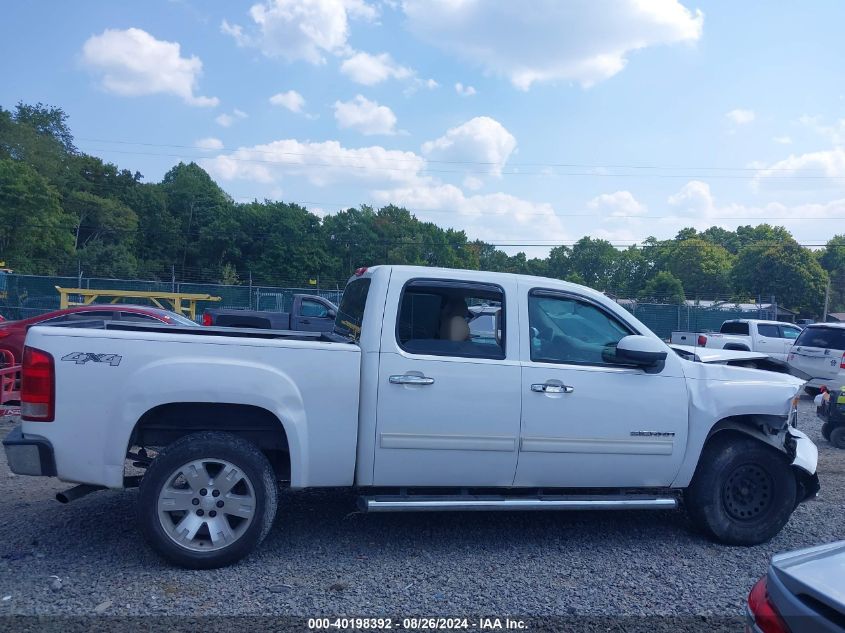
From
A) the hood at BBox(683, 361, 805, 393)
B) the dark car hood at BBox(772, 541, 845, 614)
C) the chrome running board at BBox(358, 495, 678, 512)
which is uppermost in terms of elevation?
the hood at BBox(683, 361, 805, 393)

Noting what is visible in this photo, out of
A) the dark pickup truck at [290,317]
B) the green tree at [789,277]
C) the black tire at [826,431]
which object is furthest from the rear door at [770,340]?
the green tree at [789,277]

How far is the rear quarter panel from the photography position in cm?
434

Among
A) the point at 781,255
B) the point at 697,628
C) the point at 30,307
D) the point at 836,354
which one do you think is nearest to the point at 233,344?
the point at 697,628

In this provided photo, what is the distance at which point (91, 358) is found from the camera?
4340 mm

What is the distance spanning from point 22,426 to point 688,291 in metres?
78.1

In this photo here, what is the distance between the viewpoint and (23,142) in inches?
2400

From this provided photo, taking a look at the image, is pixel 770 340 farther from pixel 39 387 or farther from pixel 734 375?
pixel 39 387

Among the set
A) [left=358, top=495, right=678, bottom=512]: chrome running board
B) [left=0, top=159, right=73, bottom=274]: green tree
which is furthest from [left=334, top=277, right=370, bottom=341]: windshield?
[left=0, top=159, right=73, bottom=274]: green tree

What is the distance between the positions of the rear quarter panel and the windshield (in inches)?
22.1

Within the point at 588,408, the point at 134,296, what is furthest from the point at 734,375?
the point at 134,296

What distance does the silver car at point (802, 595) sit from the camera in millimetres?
2182

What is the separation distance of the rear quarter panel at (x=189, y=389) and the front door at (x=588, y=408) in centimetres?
126

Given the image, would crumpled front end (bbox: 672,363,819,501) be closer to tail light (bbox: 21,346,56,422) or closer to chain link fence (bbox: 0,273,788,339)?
tail light (bbox: 21,346,56,422)

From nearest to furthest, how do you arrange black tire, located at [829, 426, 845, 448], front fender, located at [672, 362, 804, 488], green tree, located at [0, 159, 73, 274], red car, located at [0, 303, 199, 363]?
front fender, located at [672, 362, 804, 488] < black tire, located at [829, 426, 845, 448] < red car, located at [0, 303, 199, 363] < green tree, located at [0, 159, 73, 274]
